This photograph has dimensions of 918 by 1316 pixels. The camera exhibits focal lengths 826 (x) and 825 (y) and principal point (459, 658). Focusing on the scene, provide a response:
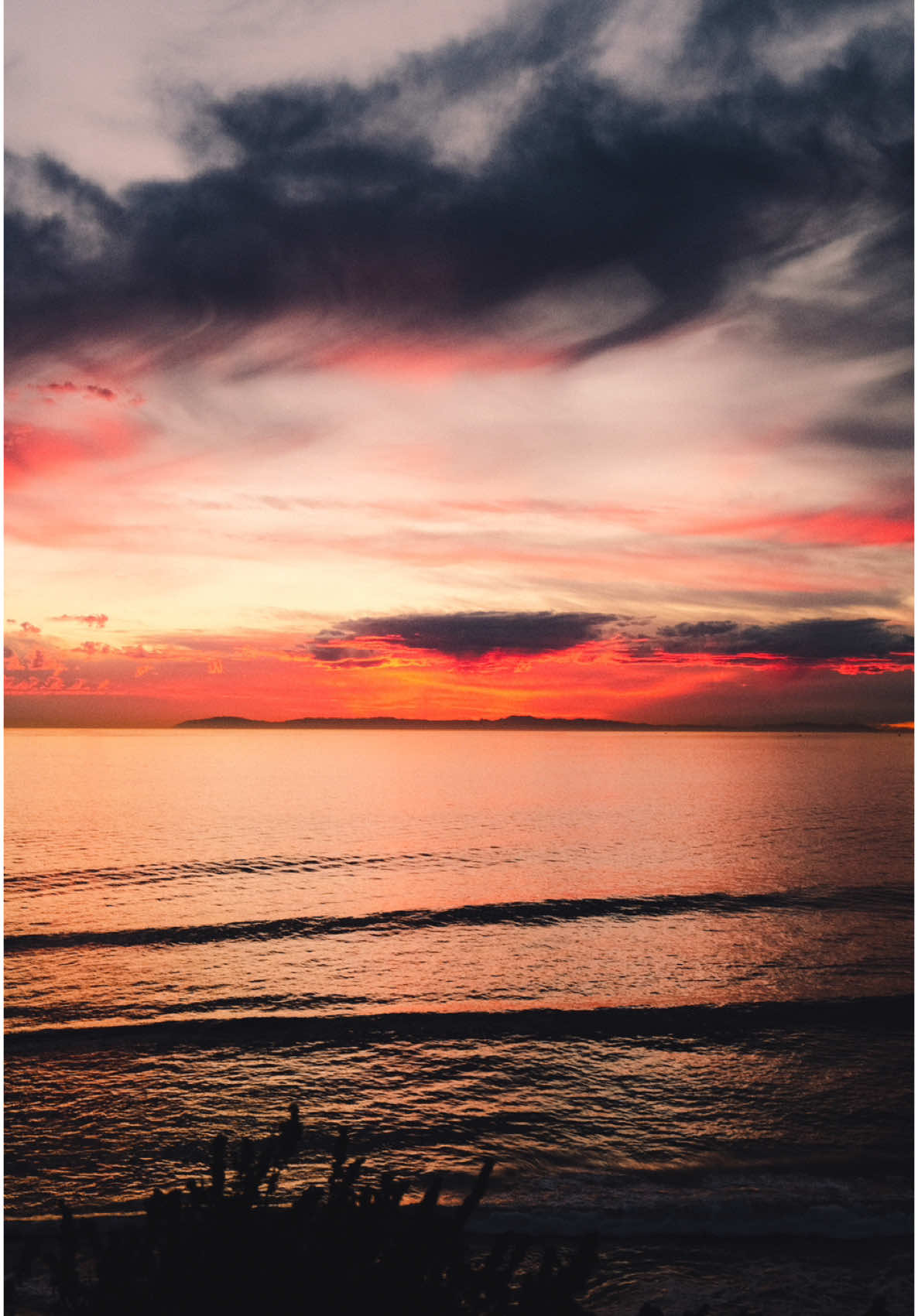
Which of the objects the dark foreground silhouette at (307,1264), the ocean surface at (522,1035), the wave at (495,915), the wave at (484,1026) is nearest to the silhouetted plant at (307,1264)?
the dark foreground silhouette at (307,1264)

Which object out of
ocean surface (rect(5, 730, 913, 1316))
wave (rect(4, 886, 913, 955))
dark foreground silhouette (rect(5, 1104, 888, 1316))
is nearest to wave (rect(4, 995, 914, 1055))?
ocean surface (rect(5, 730, 913, 1316))

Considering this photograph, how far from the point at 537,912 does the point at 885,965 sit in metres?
9.47

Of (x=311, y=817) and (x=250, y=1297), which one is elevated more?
(x=250, y=1297)

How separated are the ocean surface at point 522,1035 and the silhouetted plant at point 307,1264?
15.9 ft

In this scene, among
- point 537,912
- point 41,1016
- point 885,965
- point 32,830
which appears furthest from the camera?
point 32,830

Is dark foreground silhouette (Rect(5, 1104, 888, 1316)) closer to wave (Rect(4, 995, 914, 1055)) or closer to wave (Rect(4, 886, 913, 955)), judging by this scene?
wave (Rect(4, 995, 914, 1055))

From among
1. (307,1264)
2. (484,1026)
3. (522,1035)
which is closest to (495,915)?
(484,1026)

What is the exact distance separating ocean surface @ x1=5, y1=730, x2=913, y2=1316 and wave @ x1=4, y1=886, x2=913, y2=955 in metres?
0.13

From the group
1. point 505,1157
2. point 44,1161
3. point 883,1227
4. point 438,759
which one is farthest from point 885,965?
point 438,759

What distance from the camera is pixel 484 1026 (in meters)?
15.5

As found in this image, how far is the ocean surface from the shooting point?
31.5 feet

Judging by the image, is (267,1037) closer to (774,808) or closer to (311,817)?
(311,817)

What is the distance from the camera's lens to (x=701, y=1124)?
11.7m

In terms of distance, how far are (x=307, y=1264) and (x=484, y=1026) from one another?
12.1 metres
